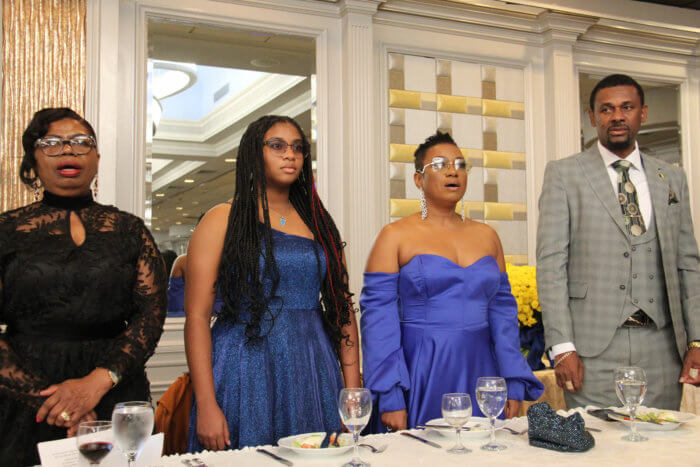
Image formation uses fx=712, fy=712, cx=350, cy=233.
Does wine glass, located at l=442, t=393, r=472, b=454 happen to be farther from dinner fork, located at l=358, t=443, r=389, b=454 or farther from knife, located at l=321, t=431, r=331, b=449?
knife, located at l=321, t=431, r=331, b=449

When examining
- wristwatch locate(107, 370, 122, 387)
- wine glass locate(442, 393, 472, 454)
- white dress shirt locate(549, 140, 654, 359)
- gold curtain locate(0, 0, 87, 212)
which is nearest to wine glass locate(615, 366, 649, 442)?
wine glass locate(442, 393, 472, 454)

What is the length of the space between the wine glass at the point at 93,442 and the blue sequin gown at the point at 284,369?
2.77ft

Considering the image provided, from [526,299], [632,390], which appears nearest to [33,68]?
[526,299]

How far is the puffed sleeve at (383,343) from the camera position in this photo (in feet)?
7.69

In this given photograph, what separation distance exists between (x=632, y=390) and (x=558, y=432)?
237mm

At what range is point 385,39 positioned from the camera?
4633 mm

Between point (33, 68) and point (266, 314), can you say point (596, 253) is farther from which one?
point (33, 68)

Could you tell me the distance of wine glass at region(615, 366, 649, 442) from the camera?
1.75 meters

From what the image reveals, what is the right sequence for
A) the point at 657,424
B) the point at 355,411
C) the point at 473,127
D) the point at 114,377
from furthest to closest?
the point at 473,127 → the point at 114,377 → the point at 657,424 → the point at 355,411

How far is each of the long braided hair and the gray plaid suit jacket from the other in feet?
2.45

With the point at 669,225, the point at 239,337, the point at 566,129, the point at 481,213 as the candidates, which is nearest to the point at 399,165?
the point at 481,213

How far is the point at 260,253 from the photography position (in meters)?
2.26

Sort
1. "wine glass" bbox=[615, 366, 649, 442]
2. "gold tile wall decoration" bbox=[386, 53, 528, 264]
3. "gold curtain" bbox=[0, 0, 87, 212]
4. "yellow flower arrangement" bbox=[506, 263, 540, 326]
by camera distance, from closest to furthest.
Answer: "wine glass" bbox=[615, 366, 649, 442]
"yellow flower arrangement" bbox=[506, 263, 540, 326]
"gold curtain" bbox=[0, 0, 87, 212]
"gold tile wall decoration" bbox=[386, 53, 528, 264]

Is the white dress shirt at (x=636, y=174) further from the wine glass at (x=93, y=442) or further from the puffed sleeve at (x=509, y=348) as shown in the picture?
the wine glass at (x=93, y=442)
